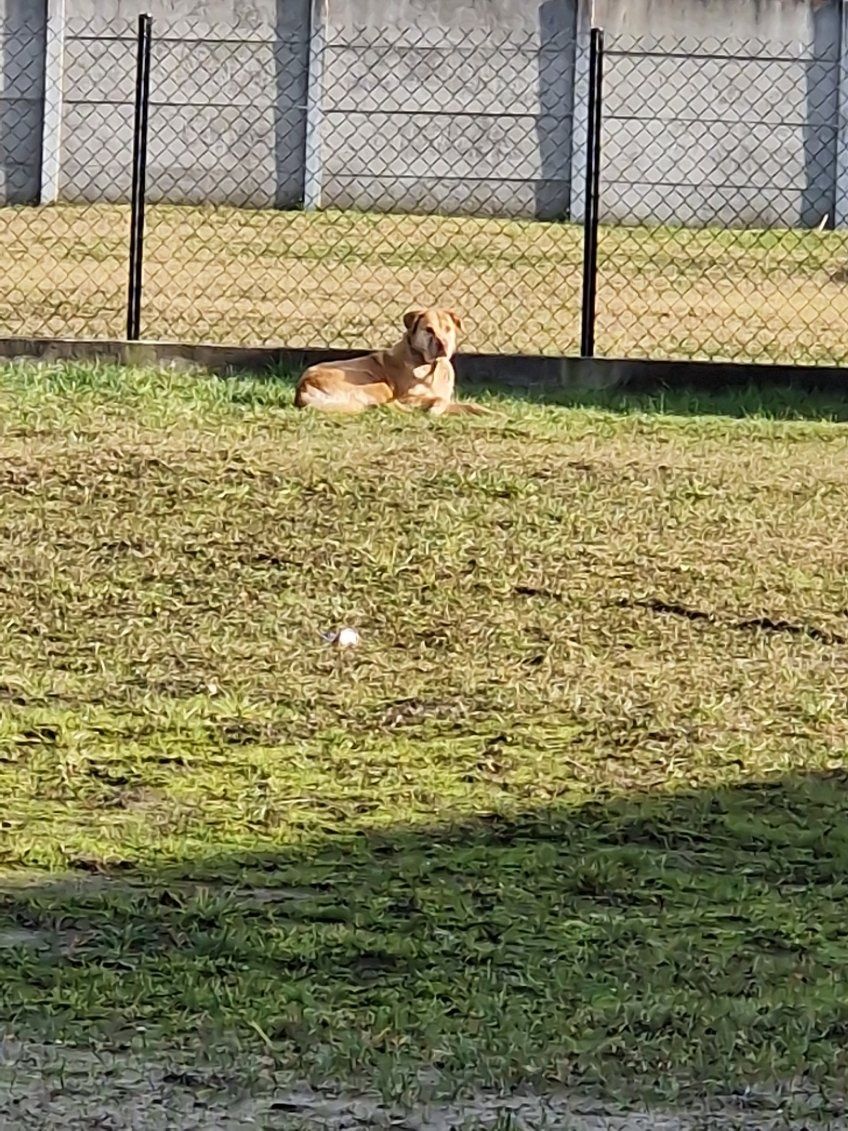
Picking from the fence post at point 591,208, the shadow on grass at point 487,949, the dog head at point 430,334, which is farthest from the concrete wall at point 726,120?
the shadow on grass at point 487,949

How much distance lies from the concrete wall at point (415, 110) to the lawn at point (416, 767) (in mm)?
9530

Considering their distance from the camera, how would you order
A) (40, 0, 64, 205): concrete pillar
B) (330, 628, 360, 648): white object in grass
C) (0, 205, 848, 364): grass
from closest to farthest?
1. (330, 628, 360, 648): white object in grass
2. (0, 205, 848, 364): grass
3. (40, 0, 64, 205): concrete pillar

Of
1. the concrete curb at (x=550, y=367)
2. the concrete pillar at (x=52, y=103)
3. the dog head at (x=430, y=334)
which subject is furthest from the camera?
the concrete pillar at (x=52, y=103)

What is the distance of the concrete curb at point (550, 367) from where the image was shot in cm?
913

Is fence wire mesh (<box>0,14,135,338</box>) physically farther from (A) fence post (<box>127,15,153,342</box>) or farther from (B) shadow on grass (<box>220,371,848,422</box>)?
(B) shadow on grass (<box>220,371,848,422</box>)

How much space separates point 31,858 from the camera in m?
3.85

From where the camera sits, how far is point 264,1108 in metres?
2.79

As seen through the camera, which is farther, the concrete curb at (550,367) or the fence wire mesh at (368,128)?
the fence wire mesh at (368,128)

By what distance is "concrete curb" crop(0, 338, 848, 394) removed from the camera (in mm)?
9133

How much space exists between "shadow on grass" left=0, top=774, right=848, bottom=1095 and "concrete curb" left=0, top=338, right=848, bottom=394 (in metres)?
5.02

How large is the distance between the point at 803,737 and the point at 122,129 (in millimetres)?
13465

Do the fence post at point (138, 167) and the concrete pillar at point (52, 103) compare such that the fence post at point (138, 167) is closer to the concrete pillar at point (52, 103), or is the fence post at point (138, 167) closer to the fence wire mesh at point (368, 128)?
the fence wire mesh at point (368, 128)

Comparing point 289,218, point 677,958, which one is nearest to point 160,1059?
point 677,958

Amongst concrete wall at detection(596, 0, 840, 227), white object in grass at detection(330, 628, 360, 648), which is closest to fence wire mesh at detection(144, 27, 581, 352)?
concrete wall at detection(596, 0, 840, 227)
